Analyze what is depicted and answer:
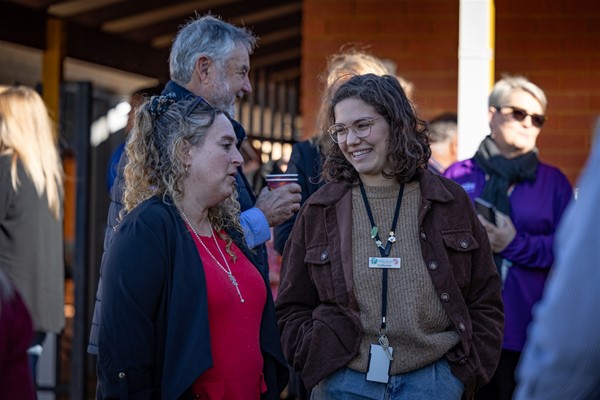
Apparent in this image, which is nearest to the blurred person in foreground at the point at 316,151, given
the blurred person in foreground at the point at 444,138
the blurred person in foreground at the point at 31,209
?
the blurred person in foreground at the point at 31,209

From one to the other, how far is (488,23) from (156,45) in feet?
19.7

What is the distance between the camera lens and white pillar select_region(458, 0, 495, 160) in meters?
5.71

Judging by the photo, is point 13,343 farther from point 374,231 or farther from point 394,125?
point 394,125

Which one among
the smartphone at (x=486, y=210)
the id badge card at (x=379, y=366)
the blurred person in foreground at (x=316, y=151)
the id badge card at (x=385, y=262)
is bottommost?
the id badge card at (x=379, y=366)

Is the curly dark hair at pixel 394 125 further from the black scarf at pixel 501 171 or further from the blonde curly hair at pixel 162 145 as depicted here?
the black scarf at pixel 501 171

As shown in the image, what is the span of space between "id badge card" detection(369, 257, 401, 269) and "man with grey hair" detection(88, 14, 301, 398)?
0.59 meters

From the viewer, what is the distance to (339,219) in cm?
362

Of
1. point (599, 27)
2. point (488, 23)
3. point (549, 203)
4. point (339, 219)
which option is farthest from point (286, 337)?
point (599, 27)

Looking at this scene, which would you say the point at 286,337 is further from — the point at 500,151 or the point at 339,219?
the point at 500,151

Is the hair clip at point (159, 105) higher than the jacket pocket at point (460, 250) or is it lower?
higher

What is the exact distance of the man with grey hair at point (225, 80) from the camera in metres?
4.07

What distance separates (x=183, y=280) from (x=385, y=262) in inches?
25.8

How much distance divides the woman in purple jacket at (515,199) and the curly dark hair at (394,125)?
1.23 meters

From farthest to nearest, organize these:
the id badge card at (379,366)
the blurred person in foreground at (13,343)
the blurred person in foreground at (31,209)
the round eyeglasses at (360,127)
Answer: the blurred person in foreground at (31,209)
the round eyeglasses at (360,127)
the id badge card at (379,366)
the blurred person in foreground at (13,343)
